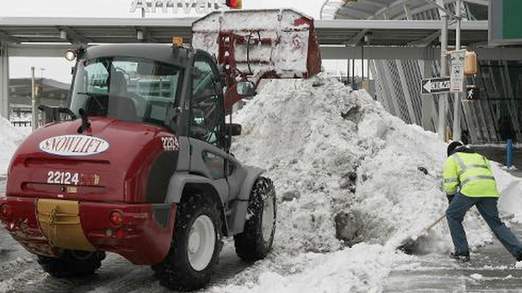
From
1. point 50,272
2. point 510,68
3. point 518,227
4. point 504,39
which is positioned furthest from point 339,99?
point 510,68

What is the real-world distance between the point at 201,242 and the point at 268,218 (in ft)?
5.99

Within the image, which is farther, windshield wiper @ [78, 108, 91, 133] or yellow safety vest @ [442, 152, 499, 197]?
yellow safety vest @ [442, 152, 499, 197]

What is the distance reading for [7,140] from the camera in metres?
27.5

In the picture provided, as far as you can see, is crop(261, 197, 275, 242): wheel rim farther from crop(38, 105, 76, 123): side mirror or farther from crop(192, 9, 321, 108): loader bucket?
crop(38, 105, 76, 123): side mirror

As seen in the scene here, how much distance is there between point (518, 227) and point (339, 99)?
11.6 ft

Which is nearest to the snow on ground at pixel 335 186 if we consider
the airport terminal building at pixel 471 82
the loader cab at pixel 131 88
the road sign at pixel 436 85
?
the loader cab at pixel 131 88

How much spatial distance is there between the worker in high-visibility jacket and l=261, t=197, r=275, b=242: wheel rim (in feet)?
7.31

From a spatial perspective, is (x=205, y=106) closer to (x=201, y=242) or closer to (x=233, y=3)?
(x=201, y=242)

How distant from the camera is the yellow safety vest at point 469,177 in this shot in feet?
25.6

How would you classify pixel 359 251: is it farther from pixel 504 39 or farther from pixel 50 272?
pixel 504 39

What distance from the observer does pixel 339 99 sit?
11.7 m

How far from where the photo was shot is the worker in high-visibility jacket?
25.7 ft

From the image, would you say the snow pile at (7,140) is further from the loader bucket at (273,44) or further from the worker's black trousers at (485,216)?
the worker's black trousers at (485,216)

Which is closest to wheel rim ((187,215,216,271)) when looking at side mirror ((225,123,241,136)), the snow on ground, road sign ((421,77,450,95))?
the snow on ground
